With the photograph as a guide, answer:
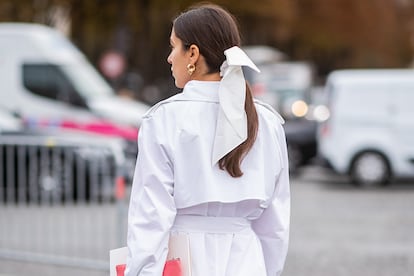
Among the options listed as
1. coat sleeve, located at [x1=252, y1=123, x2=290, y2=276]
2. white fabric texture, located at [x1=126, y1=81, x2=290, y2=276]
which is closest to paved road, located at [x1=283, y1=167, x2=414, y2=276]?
coat sleeve, located at [x1=252, y1=123, x2=290, y2=276]

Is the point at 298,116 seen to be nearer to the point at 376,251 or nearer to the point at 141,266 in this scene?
the point at 376,251

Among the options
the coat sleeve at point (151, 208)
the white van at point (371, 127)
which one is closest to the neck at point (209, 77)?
the coat sleeve at point (151, 208)

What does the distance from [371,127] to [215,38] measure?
597 inches

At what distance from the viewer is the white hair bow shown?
369 cm

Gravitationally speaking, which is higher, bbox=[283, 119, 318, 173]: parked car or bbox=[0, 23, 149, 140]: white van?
bbox=[0, 23, 149, 140]: white van

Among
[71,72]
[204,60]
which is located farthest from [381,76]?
[204,60]

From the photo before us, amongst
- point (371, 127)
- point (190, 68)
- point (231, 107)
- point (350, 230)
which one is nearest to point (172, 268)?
point (231, 107)

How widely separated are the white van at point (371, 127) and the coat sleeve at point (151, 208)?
14.9m

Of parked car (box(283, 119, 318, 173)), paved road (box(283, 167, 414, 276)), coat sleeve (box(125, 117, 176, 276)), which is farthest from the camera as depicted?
parked car (box(283, 119, 318, 173))

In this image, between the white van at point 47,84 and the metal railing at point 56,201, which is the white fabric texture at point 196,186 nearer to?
the metal railing at point 56,201

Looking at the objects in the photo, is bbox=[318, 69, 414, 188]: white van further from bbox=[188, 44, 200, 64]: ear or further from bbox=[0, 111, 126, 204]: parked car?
bbox=[188, 44, 200, 64]: ear

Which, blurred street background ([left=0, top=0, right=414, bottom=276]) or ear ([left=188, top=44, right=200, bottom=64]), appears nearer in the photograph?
ear ([left=188, top=44, right=200, bottom=64])

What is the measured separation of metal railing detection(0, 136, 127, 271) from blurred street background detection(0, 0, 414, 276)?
0.01m

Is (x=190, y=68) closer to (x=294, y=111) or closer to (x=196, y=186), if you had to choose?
(x=196, y=186)
